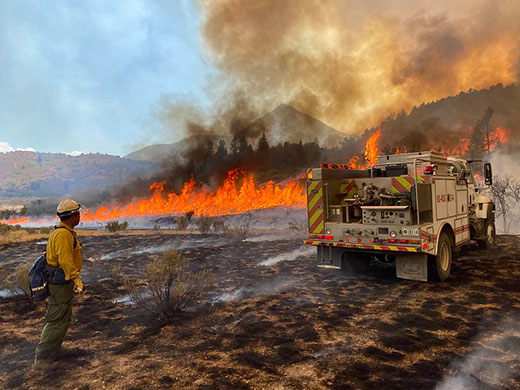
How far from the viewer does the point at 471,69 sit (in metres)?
33.8

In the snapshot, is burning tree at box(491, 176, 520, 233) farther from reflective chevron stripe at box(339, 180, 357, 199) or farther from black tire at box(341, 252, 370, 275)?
reflective chevron stripe at box(339, 180, 357, 199)

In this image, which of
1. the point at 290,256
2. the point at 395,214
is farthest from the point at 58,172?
the point at 395,214

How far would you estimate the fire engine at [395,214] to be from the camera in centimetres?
631

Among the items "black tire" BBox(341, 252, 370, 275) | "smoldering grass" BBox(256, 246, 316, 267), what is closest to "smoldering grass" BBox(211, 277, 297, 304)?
"black tire" BBox(341, 252, 370, 275)

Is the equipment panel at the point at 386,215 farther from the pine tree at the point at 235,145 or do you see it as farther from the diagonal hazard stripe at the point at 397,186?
the pine tree at the point at 235,145

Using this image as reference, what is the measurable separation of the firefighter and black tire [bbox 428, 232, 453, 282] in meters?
6.53

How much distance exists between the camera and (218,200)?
39219mm

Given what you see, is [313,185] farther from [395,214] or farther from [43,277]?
[43,277]

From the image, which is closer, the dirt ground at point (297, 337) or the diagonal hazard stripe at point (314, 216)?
the dirt ground at point (297, 337)

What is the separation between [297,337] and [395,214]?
3453 millimetres

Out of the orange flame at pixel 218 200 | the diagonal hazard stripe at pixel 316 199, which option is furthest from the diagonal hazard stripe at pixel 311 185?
the orange flame at pixel 218 200

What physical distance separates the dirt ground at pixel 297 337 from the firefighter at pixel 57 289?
25 centimetres

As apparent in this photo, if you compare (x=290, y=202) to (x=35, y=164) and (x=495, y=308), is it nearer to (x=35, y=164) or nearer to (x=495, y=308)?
(x=495, y=308)

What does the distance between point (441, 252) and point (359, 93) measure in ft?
131
